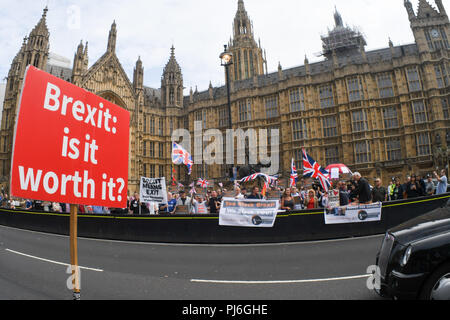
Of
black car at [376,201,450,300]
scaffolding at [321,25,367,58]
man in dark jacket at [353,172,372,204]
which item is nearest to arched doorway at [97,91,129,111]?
scaffolding at [321,25,367,58]

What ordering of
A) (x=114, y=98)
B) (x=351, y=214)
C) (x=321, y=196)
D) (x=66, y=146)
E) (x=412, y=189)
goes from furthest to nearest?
(x=114, y=98) → (x=321, y=196) → (x=412, y=189) → (x=351, y=214) → (x=66, y=146)

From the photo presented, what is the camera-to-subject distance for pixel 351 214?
8438 millimetres

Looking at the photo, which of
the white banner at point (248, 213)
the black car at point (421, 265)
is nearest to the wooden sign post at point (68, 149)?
the black car at point (421, 265)

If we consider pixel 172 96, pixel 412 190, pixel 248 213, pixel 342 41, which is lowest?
pixel 248 213

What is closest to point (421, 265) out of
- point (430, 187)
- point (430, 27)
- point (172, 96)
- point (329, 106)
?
point (430, 187)

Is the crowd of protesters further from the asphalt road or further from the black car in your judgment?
the black car

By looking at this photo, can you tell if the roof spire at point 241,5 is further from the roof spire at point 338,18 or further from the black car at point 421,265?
the black car at point 421,265

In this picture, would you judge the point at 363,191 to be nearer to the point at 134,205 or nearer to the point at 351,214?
the point at 351,214

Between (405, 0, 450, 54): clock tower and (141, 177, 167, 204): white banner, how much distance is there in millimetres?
36137

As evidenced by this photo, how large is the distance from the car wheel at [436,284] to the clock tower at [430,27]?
125 ft

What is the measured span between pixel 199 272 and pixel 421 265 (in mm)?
4016

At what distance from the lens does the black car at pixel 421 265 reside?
2.58 meters
